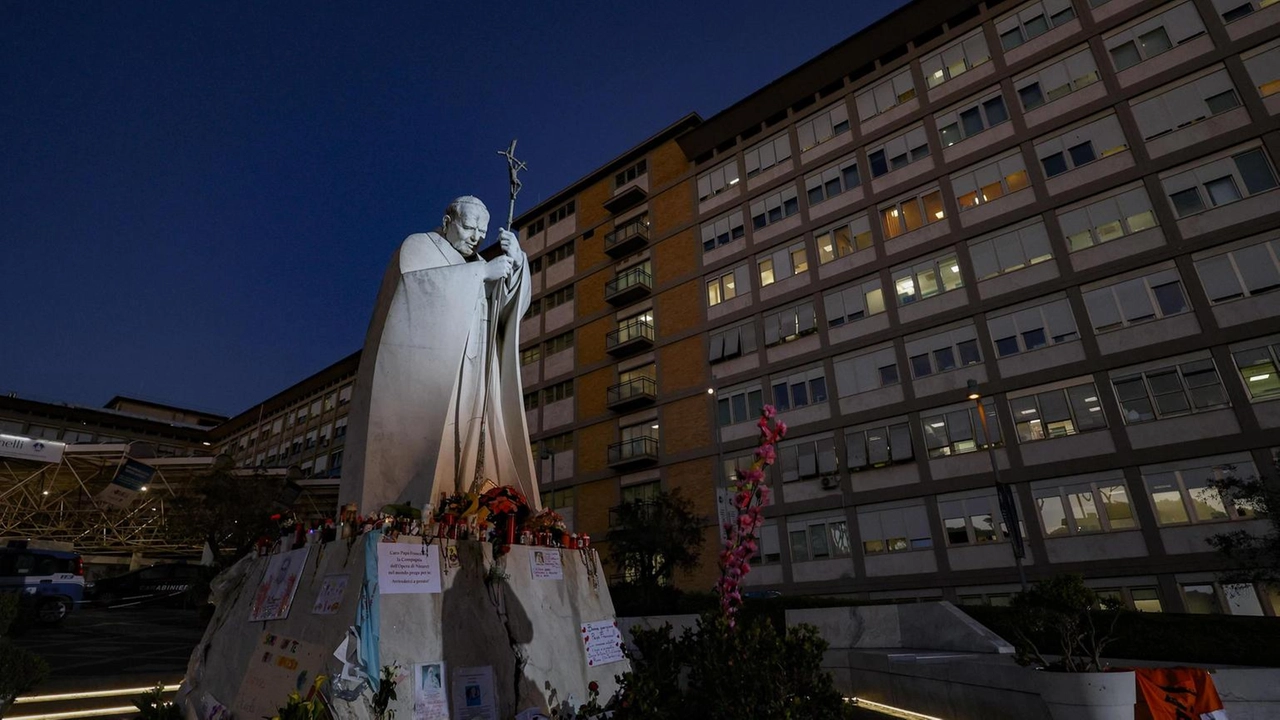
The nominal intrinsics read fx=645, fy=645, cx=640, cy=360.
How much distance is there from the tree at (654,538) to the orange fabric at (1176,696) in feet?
62.1

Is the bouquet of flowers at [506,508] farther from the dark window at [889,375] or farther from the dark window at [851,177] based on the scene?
the dark window at [851,177]

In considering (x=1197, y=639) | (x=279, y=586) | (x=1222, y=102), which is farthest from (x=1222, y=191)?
(x=279, y=586)

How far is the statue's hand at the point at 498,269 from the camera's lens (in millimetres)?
9617

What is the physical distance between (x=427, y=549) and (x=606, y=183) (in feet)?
142

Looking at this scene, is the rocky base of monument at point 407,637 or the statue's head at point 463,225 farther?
the statue's head at point 463,225

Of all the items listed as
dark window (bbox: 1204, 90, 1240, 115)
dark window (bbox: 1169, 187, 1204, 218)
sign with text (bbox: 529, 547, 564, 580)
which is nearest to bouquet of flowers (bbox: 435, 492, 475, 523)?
sign with text (bbox: 529, 547, 564, 580)

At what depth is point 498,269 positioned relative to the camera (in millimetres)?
9688

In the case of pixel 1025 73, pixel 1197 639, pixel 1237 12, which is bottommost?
pixel 1197 639

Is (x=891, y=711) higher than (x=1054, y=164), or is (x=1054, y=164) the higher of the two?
(x=1054, y=164)

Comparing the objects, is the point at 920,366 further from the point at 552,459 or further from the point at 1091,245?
the point at 552,459

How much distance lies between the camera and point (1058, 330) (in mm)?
26297

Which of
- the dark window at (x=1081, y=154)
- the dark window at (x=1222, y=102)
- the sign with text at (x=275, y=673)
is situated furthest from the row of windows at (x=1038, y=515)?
the sign with text at (x=275, y=673)

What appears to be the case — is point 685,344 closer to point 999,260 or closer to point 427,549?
Result: point 999,260

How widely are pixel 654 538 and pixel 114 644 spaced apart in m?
16.9
